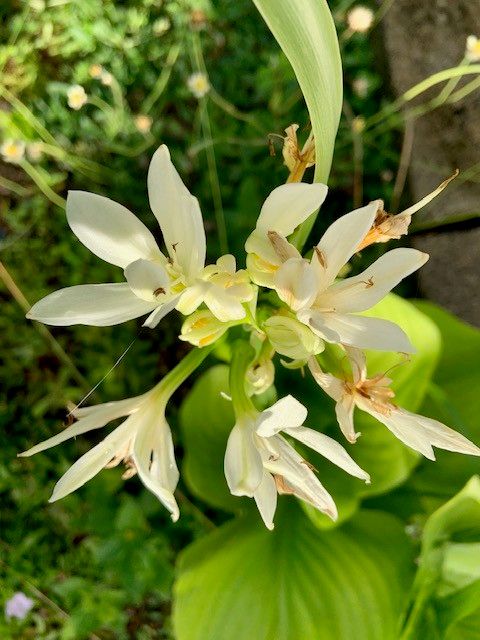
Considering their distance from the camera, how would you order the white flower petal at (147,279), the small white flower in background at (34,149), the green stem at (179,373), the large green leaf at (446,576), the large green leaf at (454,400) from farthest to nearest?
the small white flower in background at (34,149), the large green leaf at (454,400), the large green leaf at (446,576), the green stem at (179,373), the white flower petal at (147,279)

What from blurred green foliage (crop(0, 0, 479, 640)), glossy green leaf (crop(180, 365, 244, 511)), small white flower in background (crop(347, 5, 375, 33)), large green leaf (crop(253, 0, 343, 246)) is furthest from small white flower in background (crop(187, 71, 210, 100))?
large green leaf (crop(253, 0, 343, 246))

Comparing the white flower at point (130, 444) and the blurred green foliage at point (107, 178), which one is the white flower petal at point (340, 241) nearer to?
the white flower at point (130, 444)

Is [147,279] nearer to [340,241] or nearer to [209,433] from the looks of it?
[340,241]

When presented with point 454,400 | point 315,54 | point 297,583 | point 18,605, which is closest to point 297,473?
point 315,54

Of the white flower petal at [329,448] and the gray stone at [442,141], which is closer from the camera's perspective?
the white flower petal at [329,448]

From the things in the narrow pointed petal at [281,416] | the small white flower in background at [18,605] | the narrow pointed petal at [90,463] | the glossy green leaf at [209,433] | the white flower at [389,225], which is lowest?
the small white flower in background at [18,605]

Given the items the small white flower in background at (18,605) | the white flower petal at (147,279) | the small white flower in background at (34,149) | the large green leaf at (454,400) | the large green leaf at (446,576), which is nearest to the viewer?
the white flower petal at (147,279)

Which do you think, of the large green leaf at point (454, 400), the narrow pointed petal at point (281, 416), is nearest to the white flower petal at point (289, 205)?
the narrow pointed petal at point (281, 416)

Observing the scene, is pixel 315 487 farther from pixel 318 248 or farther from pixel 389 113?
pixel 389 113
